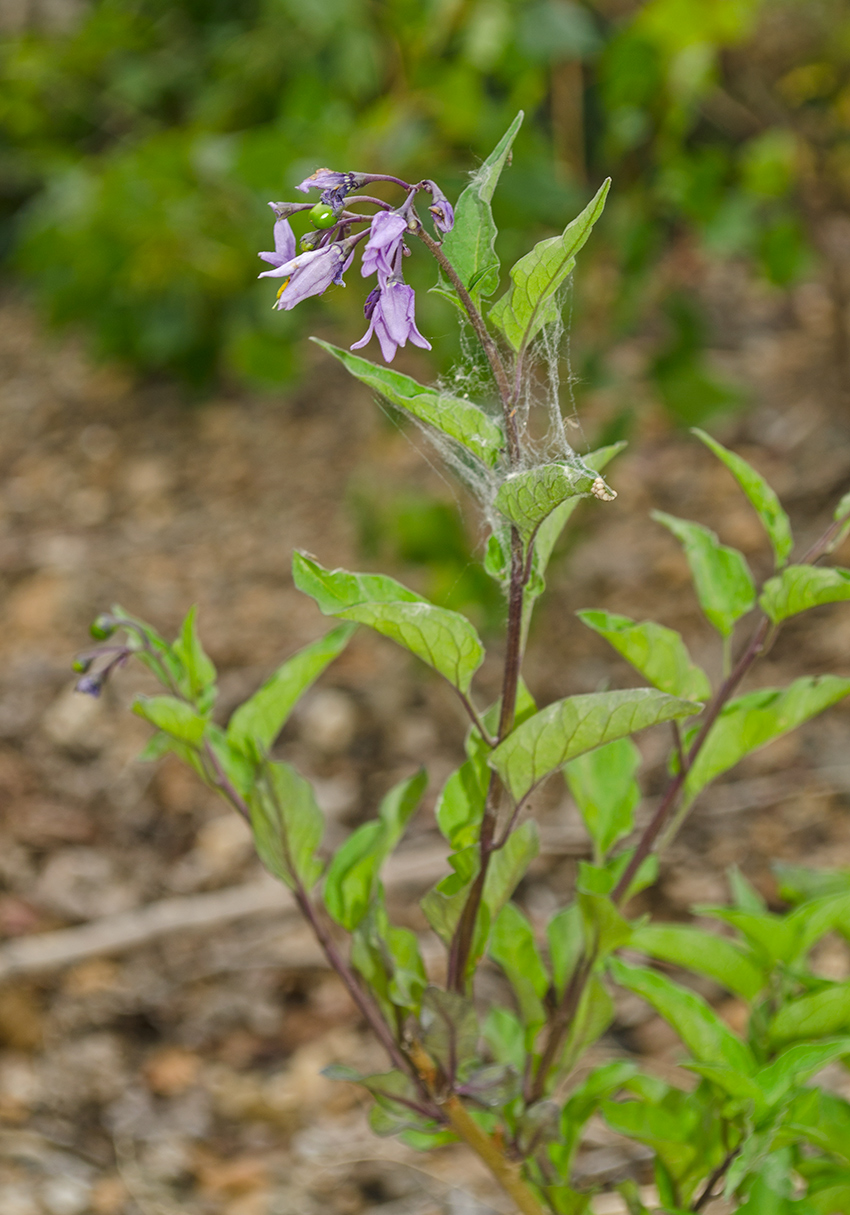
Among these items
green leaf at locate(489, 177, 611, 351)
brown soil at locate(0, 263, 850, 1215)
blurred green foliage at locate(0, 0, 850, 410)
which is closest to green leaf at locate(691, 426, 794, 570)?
green leaf at locate(489, 177, 611, 351)

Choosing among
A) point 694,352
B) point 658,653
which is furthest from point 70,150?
point 658,653

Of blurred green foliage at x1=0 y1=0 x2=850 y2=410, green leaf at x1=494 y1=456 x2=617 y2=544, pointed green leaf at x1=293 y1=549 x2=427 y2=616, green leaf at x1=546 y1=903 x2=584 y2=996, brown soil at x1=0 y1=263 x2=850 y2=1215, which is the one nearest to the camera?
green leaf at x1=494 y1=456 x2=617 y2=544

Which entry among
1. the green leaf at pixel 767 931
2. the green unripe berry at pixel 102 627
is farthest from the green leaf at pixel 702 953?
the green unripe berry at pixel 102 627

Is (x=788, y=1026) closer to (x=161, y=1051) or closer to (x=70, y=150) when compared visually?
(x=161, y=1051)

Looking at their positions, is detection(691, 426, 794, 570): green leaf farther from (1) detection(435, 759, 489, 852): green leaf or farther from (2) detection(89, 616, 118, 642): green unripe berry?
(2) detection(89, 616, 118, 642): green unripe berry

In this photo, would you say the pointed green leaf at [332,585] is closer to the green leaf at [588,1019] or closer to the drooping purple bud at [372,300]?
the drooping purple bud at [372,300]

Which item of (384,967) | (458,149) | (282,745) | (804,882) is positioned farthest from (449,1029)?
(458,149)
